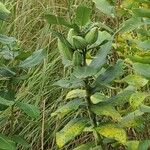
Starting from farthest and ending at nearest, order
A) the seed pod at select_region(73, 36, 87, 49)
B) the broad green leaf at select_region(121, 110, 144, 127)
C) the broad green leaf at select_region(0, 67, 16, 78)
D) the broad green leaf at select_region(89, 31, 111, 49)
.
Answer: the broad green leaf at select_region(0, 67, 16, 78)
the broad green leaf at select_region(121, 110, 144, 127)
the broad green leaf at select_region(89, 31, 111, 49)
the seed pod at select_region(73, 36, 87, 49)

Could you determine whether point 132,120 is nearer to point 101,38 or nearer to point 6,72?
point 101,38

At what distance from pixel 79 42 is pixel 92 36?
51 millimetres

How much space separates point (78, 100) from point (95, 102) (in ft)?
0.23

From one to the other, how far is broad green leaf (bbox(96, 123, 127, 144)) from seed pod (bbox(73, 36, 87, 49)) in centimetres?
31

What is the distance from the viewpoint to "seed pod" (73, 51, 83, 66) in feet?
5.04

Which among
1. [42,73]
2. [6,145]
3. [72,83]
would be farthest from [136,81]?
[42,73]

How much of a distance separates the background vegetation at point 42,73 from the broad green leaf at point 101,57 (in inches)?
14.6

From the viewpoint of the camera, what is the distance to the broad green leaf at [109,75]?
1.61 meters

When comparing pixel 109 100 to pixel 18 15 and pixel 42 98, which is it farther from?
pixel 18 15

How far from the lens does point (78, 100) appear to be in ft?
5.62

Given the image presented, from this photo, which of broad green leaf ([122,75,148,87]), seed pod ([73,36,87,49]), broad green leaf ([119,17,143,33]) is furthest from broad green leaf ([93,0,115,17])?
seed pod ([73,36,87,49])

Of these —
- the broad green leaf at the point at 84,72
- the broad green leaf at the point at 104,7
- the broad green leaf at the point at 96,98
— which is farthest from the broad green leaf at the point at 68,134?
the broad green leaf at the point at 104,7

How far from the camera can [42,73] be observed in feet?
9.29

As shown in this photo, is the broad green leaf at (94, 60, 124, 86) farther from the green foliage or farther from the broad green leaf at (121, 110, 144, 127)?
the broad green leaf at (121, 110, 144, 127)
